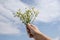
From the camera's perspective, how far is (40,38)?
77.3 inches

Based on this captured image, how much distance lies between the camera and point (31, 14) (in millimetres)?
7512

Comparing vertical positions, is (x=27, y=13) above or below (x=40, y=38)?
above

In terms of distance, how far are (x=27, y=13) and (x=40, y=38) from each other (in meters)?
5.49

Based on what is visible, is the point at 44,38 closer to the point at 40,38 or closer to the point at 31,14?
the point at 40,38

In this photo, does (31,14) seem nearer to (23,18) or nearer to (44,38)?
(23,18)

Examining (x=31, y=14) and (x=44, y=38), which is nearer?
(x=44, y=38)

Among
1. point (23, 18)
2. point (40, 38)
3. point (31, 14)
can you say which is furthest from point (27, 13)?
point (40, 38)

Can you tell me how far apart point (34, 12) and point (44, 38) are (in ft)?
19.6

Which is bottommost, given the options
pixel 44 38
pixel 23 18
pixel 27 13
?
pixel 44 38

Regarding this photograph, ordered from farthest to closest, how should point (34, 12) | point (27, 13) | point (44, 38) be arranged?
point (34, 12)
point (27, 13)
point (44, 38)

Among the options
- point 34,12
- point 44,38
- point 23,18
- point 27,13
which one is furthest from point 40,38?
point 34,12

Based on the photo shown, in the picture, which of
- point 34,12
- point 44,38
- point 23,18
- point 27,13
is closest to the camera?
point 44,38

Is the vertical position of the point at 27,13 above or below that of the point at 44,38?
above

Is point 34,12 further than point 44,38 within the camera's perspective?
Yes
